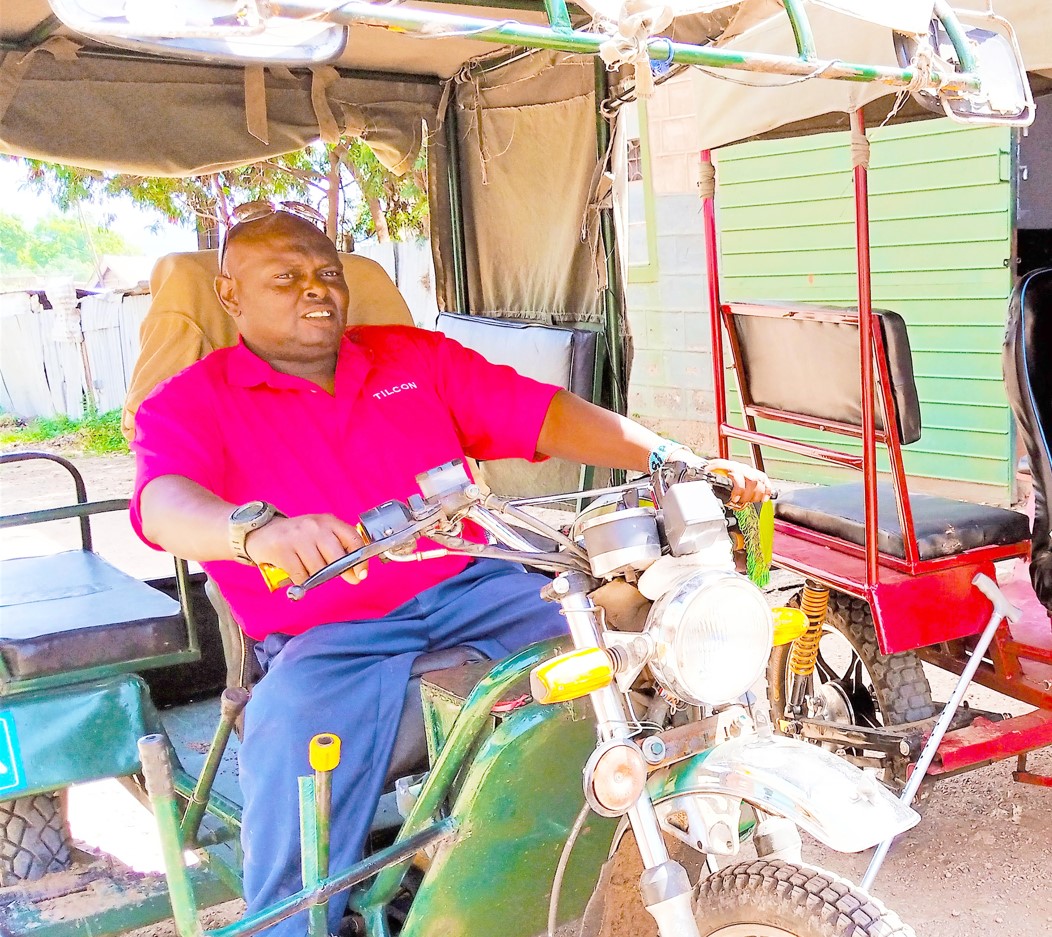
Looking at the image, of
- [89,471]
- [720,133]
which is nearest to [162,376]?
[720,133]

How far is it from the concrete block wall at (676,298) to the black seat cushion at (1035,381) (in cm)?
490

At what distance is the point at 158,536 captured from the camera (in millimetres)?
2121

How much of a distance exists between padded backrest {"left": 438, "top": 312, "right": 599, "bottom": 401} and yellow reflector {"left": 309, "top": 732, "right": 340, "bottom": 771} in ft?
7.40

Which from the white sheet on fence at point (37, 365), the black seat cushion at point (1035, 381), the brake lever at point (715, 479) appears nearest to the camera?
the brake lever at point (715, 479)

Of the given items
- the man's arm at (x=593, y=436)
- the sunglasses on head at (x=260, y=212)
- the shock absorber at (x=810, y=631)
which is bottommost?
the shock absorber at (x=810, y=631)

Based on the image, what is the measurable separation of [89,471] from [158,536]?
9970 mm

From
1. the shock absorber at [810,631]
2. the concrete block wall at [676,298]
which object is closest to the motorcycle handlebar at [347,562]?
the shock absorber at [810,631]

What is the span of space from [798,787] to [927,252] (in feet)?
19.4

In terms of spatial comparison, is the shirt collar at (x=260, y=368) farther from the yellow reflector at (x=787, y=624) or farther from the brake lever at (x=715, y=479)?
the yellow reflector at (x=787, y=624)

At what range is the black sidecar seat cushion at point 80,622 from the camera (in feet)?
9.20

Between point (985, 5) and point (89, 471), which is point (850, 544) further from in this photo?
point (89, 471)

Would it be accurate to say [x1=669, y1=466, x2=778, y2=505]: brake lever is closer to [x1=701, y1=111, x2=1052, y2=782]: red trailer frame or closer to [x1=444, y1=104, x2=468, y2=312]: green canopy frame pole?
[x1=701, y1=111, x2=1052, y2=782]: red trailer frame

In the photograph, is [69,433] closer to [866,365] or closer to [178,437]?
[178,437]

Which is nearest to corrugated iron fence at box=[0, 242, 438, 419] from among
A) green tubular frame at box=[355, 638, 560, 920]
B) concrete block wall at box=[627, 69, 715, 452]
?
concrete block wall at box=[627, 69, 715, 452]
